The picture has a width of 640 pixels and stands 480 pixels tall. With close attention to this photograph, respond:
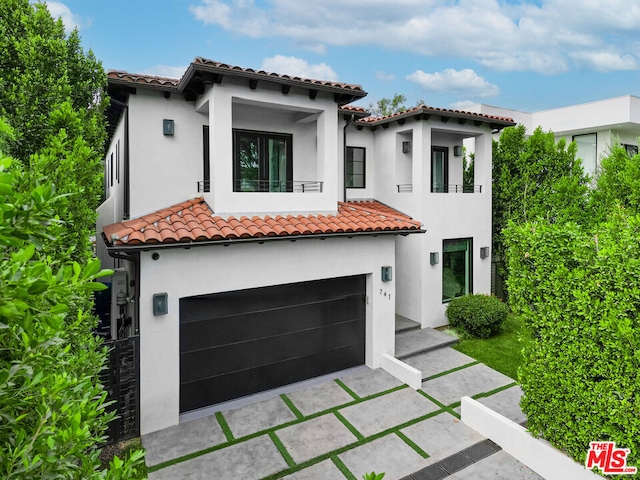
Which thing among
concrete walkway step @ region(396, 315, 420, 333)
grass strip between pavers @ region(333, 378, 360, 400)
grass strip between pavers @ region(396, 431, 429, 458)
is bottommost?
grass strip between pavers @ region(396, 431, 429, 458)

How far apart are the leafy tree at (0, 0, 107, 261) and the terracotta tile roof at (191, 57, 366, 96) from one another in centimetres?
245

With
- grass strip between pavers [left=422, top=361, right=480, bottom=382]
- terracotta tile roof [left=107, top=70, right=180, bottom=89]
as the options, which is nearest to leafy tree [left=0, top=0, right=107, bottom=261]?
terracotta tile roof [left=107, top=70, right=180, bottom=89]

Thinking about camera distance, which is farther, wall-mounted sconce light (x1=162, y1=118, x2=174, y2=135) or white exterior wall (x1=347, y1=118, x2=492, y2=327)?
white exterior wall (x1=347, y1=118, x2=492, y2=327)

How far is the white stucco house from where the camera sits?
7.98m

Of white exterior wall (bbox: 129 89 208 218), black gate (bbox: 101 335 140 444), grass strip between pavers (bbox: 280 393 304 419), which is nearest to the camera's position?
black gate (bbox: 101 335 140 444)

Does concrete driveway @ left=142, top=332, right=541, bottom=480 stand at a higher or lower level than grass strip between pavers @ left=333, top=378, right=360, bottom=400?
lower

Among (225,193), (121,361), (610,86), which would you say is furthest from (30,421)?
(610,86)

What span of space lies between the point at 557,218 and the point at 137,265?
15.6 m

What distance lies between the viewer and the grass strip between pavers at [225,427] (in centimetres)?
757

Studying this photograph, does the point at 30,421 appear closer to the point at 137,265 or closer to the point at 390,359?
the point at 137,265

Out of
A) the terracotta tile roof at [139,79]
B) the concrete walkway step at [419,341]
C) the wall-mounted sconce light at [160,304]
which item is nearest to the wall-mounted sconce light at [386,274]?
the concrete walkway step at [419,341]

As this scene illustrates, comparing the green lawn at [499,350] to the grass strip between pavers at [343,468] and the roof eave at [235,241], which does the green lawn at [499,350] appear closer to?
the roof eave at [235,241]

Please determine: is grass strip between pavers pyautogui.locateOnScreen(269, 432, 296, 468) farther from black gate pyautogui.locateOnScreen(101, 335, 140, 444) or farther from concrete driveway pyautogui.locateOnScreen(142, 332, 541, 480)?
black gate pyautogui.locateOnScreen(101, 335, 140, 444)

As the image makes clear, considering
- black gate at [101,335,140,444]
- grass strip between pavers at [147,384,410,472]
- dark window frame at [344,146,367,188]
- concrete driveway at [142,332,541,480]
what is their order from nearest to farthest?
1. concrete driveway at [142,332,541,480]
2. grass strip between pavers at [147,384,410,472]
3. black gate at [101,335,140,444]
4. dark window frame at [344,146,367,188]
